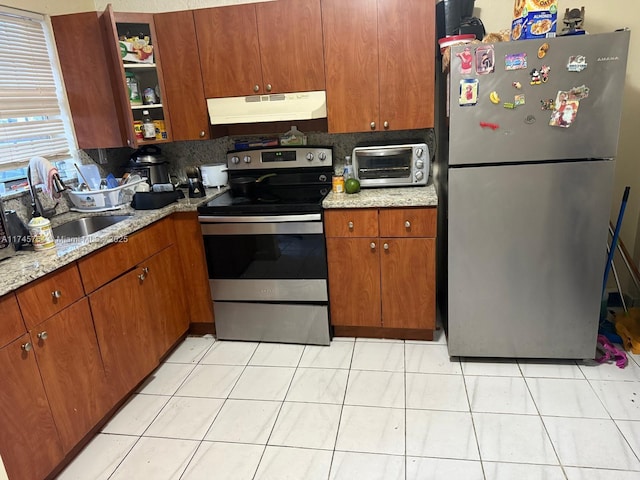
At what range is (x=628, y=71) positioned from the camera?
8.31 feet

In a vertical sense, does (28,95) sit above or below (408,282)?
above

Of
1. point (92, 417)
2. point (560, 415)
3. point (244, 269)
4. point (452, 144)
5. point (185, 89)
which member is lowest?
point (560, 415)

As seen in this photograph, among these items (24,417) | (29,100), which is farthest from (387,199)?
(29,100)

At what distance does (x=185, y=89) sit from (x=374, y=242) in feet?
4.99

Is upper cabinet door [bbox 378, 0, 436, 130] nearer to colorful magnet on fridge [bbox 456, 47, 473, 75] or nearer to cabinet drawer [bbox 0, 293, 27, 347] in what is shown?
colorful magnet on fridge [bbox 456, 47, 473, 75]

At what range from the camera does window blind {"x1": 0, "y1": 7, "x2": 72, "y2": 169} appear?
2.31 m

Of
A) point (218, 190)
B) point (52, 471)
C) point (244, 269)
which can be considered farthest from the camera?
point (218, 190)

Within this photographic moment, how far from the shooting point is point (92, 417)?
197cm

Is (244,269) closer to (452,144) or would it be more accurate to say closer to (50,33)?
(452,144)

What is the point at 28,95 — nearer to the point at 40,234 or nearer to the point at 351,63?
the point at 40,234

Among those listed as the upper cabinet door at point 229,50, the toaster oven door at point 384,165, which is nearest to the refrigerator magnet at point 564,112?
the toaster oven door at point 384,165

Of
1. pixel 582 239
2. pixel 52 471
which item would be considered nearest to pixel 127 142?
pixel 52 471

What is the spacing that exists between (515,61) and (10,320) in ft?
7.58

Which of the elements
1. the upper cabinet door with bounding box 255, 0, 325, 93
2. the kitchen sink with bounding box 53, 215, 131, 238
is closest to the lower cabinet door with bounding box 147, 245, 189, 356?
the kitchen sink with bounding box 53, 215, 131, 238
